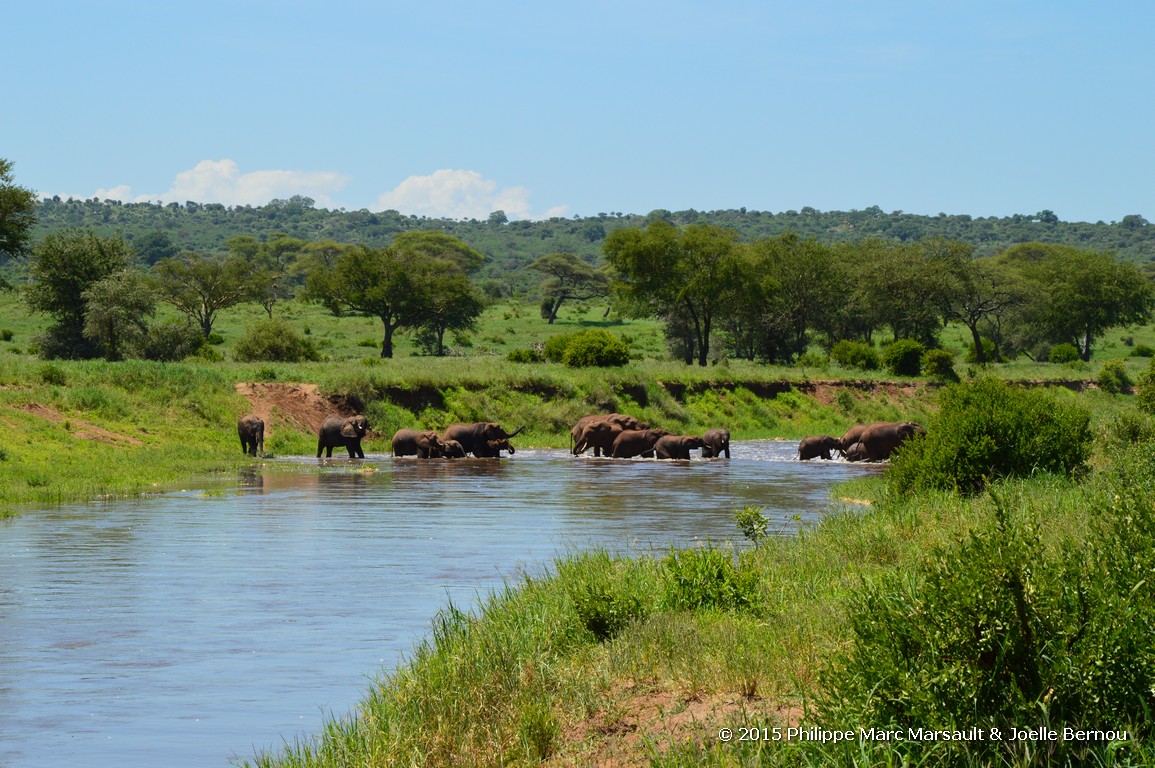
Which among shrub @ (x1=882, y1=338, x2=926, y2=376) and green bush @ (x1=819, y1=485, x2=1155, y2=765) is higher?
shrub @ (x1=882, y1=338, x2=926, y2=376)

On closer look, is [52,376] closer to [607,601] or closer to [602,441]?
[602,441]

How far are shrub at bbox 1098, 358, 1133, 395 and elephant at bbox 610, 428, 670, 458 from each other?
36792 mm

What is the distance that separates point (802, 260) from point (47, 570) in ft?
228

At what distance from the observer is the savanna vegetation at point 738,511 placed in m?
6.85

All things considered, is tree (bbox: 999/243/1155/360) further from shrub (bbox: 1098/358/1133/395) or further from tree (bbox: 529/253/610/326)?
tree (bbox: 529/253/610/326)

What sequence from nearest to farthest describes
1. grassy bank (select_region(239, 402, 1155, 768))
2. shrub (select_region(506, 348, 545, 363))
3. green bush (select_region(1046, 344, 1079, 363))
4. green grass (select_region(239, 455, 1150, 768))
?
1. grassy bank (select_region(239, 402, 1155, 768))
2. green grass (select_region(239, 455, 1150, 768))
3. shrub (select_region(506, 348, 545, 363))
4. green bush (select_region(1046, 344, 1079, 363))

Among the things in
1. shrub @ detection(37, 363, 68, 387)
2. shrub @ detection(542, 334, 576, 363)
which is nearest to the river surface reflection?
shrub @ detection(37, 363, 68, 387)

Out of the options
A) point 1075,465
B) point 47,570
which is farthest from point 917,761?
point 1075,465

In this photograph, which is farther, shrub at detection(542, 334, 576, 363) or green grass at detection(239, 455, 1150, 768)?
shrub at detection(542, 334, 576, 363)

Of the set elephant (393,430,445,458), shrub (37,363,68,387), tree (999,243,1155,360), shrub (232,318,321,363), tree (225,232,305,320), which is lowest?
elephant (393,430,445,458)

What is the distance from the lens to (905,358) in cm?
6900

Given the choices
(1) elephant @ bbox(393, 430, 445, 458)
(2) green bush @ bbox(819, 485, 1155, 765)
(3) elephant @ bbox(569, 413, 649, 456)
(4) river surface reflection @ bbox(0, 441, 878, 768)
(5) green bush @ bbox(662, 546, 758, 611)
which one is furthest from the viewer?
(3) elephant @ bbox(569, 413, 649, 456)

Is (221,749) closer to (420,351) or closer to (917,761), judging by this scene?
(917,761)

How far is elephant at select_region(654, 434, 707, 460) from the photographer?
4166 cm
